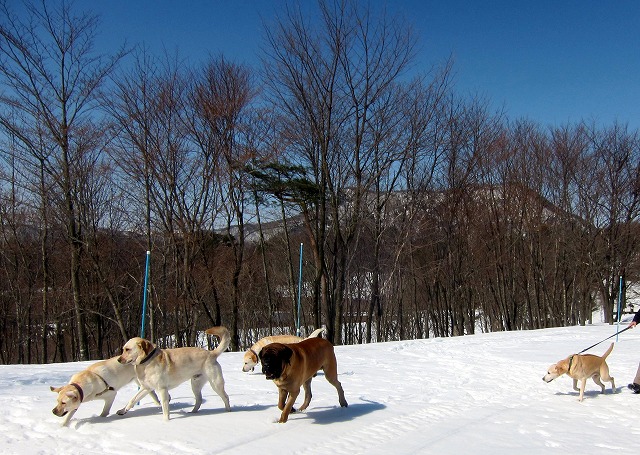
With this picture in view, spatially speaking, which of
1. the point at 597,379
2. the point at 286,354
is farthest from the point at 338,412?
the point at 597,379

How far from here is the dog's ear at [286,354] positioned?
534cm

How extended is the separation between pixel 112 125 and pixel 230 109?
12.4 ft

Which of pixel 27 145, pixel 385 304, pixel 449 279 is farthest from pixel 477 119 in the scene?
pixel 27 145

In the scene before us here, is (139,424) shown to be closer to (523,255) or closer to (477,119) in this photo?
(477,119)

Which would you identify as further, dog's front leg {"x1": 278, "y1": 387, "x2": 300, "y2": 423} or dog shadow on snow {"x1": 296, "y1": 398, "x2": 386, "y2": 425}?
dog shadow on snow {"x1": 296, "y1": 398, "x2": 386, "y2": 425}

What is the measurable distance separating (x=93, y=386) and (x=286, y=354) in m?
1.98

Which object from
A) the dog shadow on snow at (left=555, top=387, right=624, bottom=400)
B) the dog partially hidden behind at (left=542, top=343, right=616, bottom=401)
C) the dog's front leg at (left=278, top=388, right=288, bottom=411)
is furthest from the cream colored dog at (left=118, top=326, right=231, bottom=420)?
the dog shadow on snow at (left=555, top=387, right=624, bottom=400)

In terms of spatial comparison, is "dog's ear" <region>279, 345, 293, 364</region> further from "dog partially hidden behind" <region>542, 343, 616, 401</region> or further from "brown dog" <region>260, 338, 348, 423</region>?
"dog partially hidden behind" <region>542, 343, 616, 401</region>

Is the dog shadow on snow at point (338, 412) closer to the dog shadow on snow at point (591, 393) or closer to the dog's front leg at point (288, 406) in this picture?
the dog's front leg at point (288, 406)

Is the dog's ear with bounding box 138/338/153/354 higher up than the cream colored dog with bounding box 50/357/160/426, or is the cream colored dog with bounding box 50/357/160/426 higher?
the dog's ear with bounding box 138/338/153/354

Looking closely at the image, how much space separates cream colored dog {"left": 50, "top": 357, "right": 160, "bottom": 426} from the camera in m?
5.41

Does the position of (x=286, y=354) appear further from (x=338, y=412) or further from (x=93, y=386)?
(x=93, y=386)

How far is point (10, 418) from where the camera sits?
5.84m

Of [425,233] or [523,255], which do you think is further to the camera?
[523,255]
